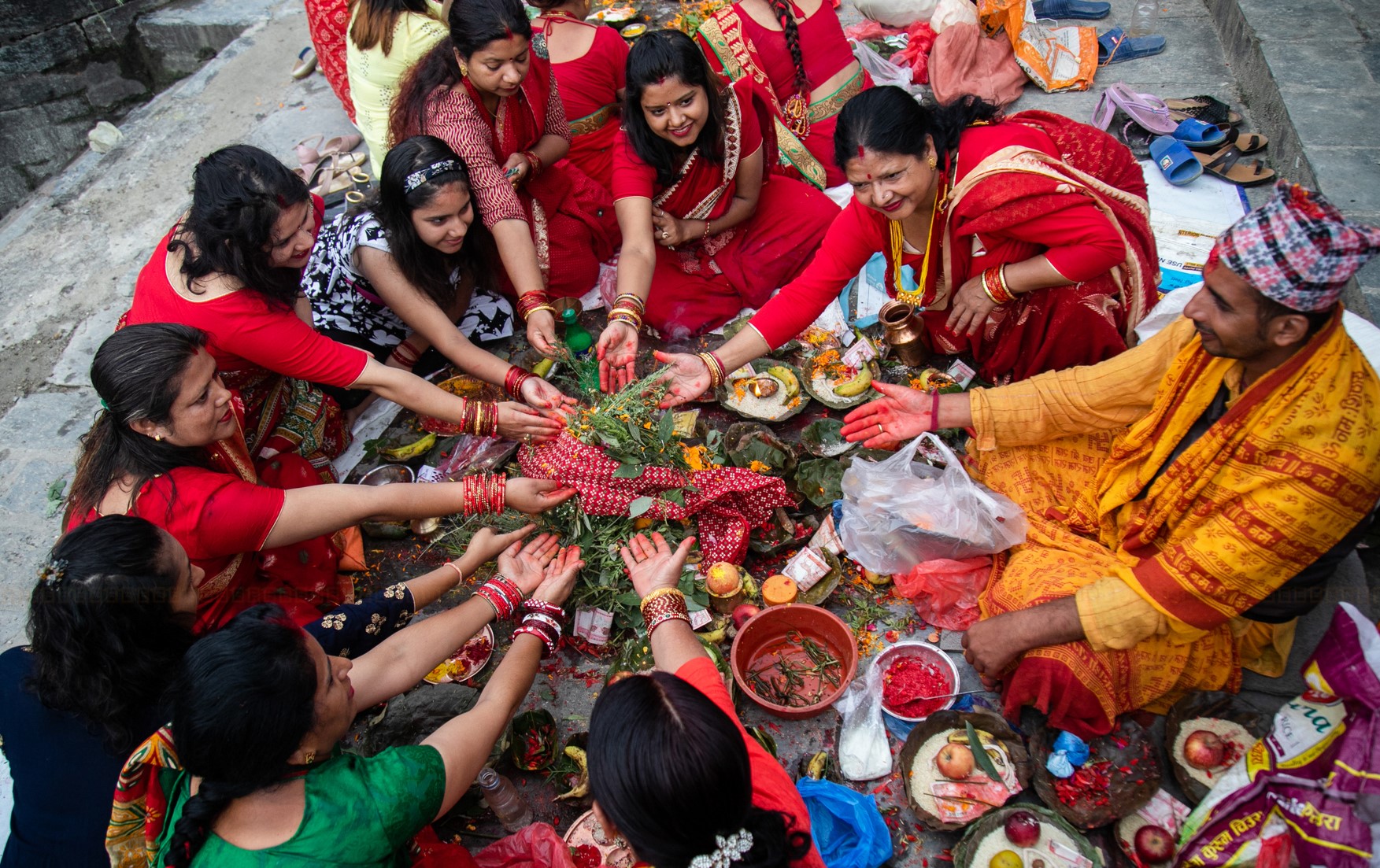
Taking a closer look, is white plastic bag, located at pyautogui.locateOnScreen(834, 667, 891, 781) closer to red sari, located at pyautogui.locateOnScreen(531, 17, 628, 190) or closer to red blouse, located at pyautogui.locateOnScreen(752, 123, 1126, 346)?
red blouse, located at pyautogui.locateOnScreen(752, 123, 1126, 346)

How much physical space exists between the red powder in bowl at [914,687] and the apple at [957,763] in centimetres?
17

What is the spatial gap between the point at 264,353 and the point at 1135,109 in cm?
473

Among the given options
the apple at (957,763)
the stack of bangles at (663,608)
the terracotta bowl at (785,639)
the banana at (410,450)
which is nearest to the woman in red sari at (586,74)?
the banana at (410,450)

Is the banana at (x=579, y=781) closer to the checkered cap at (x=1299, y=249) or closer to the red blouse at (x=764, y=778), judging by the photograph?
the red blouse at (x=764, y=778)

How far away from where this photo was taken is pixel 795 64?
4902 millimetres

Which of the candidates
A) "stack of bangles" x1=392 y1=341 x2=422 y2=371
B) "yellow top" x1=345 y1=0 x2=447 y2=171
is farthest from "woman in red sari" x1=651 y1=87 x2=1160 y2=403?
"yellow top" x1=345 y1=0 x2=447 y2=171

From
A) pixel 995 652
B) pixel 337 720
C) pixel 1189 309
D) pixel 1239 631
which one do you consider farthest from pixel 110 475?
pixel 1239 631

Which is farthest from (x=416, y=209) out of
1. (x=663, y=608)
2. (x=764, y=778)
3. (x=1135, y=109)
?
(x=1135, y=109)

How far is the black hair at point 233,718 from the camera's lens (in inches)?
74.1

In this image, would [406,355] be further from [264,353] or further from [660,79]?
[660,79]

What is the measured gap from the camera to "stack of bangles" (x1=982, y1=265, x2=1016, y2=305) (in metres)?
3.29

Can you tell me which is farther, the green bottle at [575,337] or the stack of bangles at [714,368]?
the green bottle at [575,337]

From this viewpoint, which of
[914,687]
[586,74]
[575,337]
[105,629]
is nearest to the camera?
[105,629]

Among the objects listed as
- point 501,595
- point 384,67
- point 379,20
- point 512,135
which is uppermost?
point 379,20
